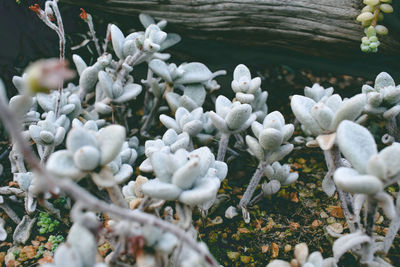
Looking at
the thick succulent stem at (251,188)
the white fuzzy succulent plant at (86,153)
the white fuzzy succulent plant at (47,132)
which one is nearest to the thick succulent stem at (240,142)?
the thick succulent stem at (251,188)

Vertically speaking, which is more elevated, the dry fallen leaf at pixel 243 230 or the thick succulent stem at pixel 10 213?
the thick succulent stem at pixel 10 213

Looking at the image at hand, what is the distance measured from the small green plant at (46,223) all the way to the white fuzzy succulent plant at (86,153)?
0.61 meters

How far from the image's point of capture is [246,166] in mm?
1626

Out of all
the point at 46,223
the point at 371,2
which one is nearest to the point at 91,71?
the point at 46,223

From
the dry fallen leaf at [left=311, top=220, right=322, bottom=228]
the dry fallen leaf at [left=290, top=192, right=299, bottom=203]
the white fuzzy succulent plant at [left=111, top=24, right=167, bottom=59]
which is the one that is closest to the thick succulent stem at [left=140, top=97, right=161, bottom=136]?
the white fuzzy succulent plant at [left=111, top=24, right=167, bottom=59]

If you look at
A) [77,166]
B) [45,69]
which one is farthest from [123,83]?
[45,69]

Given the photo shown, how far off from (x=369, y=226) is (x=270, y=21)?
1.13m

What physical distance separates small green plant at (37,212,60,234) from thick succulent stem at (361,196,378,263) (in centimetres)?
105

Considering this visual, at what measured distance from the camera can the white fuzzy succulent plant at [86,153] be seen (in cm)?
79

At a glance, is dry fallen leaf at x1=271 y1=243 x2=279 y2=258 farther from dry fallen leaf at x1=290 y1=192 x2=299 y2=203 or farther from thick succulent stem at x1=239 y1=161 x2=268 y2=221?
dry fallen leaf at x1=290 y1=192 x2=299 y2=203

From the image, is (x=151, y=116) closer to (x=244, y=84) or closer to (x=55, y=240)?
(x=244, y=84)

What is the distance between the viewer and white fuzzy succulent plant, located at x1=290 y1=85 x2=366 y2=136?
0.95m

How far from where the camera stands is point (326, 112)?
97cm

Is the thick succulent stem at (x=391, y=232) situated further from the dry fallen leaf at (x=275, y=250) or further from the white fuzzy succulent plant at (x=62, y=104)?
the white fuzzy succulent plant at (x=62, y=104)
